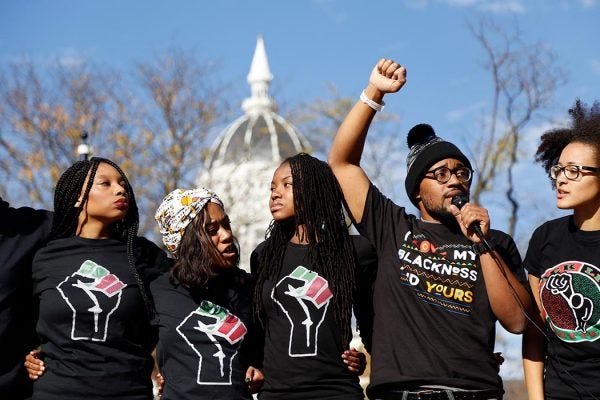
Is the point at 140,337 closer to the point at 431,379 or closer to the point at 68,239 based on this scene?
the point at 68,239

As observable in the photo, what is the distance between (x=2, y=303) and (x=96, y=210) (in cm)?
74

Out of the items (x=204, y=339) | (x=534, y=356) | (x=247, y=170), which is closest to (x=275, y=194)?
(x=204, y=339)

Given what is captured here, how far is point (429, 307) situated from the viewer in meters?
4.51

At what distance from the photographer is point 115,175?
535 centimetres

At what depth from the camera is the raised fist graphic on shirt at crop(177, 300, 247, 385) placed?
4.75 meters

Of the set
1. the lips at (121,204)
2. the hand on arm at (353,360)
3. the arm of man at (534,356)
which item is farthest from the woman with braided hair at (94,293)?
the arm of man at (534,356)

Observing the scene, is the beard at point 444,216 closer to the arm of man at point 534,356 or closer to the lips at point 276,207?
the arm of man at point 534,356

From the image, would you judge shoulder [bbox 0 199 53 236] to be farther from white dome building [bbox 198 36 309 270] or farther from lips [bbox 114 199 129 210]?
white dome building [bbox 198 36 309 270]

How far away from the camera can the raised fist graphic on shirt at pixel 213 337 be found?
4.75 meters

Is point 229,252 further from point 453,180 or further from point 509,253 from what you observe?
point 509,253

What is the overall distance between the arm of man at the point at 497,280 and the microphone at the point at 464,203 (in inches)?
0.5

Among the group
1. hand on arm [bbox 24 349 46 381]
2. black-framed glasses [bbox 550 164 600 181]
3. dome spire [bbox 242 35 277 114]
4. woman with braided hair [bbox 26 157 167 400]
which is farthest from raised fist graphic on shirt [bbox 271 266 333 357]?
dome spire [bbox 242 35 277 114]

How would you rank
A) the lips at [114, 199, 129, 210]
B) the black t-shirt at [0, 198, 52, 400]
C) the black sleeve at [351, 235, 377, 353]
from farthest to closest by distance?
the lips at [114, 199, 129, 210] < the black t-shirt at [0, 198, 52, 400] < the black sleeve at [351, 235, 377, 353]

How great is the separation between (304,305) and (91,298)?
3.80 ft
